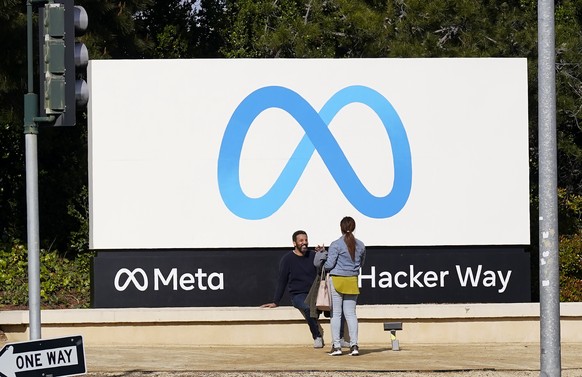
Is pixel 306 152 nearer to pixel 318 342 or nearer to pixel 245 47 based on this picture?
pixel 318 342

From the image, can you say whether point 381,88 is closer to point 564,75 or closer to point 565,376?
point 565,376

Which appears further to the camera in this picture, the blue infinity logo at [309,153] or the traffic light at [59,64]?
the blue infinity logo at [309,153]

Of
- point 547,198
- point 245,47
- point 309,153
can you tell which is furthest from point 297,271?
point 245,47

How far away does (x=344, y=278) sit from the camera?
16.6 meters

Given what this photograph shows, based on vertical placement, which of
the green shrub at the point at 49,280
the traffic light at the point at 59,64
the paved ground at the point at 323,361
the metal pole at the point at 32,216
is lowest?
the paved ground at the point at 323,361

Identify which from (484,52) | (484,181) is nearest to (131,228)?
(484,181)

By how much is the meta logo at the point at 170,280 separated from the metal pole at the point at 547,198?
6.89 metres

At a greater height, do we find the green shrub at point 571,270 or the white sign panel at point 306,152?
the white sign panel at point 306,152

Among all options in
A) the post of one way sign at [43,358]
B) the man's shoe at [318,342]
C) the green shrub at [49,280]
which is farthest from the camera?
the green shrub at [49,280]

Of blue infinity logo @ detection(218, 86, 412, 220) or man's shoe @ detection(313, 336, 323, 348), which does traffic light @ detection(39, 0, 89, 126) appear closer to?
man's shoe @ detection(313, 336, 323, 348)

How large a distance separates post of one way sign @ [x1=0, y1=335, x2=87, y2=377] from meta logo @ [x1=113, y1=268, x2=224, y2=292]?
27.3 ft

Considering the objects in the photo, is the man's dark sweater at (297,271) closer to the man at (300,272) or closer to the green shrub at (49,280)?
the man at (300,272)

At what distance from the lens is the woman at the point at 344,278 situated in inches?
653

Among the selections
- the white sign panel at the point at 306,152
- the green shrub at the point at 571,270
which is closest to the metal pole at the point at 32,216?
the white sign panel at the point at 306,152
